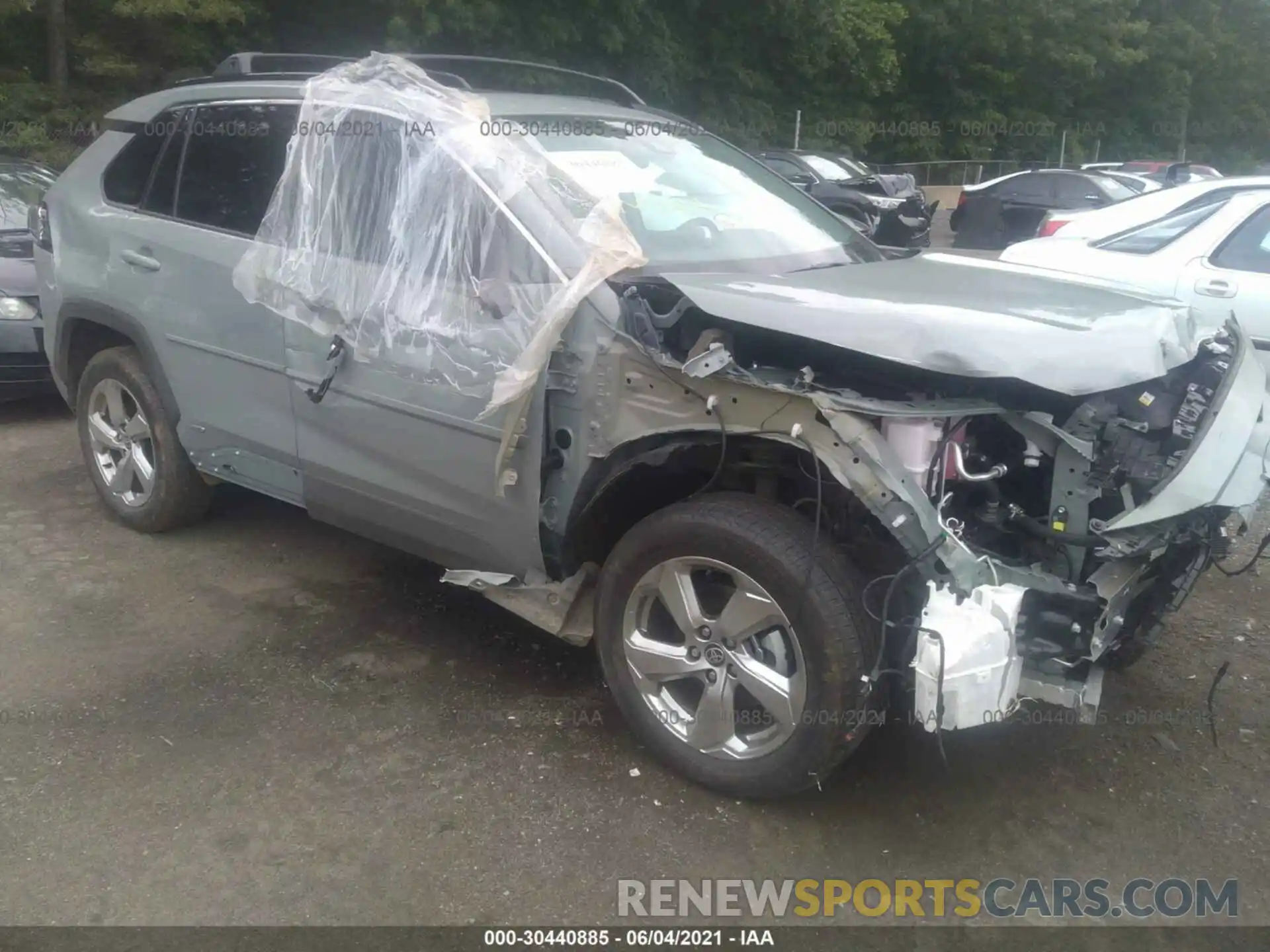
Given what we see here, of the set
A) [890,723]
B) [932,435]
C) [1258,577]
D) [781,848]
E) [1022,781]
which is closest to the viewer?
[932,435]

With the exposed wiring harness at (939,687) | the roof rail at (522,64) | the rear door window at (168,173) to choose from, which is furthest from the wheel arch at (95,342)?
the exposed wiring harness at (939,687)

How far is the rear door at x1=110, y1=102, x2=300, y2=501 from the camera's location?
4043 millimetres

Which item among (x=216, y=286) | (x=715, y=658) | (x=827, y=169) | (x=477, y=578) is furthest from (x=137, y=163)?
(x=827, y=169)

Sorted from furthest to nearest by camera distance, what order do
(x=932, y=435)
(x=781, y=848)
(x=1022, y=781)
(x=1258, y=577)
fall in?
(x=1258, y=577) < (x=1022, y=781) < (x=781, y=848) < (x=932, y=435)

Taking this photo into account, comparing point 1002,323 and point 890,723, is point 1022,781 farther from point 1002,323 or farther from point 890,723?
point 1002,323

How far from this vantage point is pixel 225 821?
10.00ft

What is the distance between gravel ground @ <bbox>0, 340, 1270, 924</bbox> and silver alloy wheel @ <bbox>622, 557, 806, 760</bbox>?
205 mm

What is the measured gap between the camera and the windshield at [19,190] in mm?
7398

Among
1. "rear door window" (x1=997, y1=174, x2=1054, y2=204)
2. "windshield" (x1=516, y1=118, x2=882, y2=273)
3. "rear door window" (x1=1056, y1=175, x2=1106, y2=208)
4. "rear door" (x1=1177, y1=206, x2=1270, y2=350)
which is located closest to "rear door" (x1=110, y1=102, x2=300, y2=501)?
"windshield" (x1=516, y1=118, x2=882, y2=273)

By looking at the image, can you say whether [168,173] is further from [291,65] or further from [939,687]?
[939,687]

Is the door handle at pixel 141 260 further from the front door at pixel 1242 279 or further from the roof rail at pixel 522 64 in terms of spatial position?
the front door at pixel 1242 279

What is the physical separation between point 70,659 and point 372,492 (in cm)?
124

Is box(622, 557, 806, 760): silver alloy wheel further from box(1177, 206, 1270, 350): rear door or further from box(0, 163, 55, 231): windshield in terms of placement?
box(0, 163, 55, 231): windshield

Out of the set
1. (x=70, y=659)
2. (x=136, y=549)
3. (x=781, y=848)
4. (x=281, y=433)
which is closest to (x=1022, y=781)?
(x=781, y=848)
